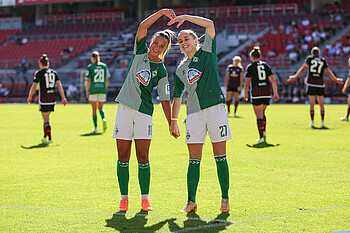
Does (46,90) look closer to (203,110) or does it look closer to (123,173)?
(123,173)

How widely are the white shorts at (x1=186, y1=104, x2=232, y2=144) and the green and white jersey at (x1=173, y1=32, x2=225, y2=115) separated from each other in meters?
0.08

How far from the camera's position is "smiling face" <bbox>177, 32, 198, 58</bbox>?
5758 mm

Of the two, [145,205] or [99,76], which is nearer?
[145,205]

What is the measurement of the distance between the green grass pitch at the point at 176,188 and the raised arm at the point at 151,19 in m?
1.96

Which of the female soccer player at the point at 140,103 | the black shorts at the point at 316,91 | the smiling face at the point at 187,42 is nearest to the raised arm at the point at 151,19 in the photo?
the female soccer player at the point at 140,103

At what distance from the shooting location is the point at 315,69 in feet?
50.9

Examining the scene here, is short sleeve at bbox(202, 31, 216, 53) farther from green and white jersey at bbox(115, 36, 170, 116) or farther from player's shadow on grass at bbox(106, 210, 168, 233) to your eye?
player's shadow on grass at bbox(106, 210, 168, 233)

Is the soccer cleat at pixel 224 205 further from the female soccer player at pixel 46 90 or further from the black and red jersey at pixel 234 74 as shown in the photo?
the black and red jersey at pixel 234 74

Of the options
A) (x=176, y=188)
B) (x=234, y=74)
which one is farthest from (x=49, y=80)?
(x=234, y=74)

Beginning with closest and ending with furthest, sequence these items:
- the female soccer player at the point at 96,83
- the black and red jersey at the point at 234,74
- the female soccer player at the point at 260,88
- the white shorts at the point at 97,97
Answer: the female soccer player at the point at 260,88 < the female soccer player at the point at 96,83 < the white shorts at the point at 97,97 < the black and red jersey at the point at 234,74

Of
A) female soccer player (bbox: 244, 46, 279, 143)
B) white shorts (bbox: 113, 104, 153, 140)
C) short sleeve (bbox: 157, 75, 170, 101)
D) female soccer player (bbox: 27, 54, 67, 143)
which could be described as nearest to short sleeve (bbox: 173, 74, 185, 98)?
short sleeve (bbox: 157, 75, 170, 101)

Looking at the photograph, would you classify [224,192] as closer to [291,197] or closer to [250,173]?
[291,197]

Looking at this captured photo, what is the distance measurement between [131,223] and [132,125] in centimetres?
114

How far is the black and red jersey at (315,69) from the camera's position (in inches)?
605
